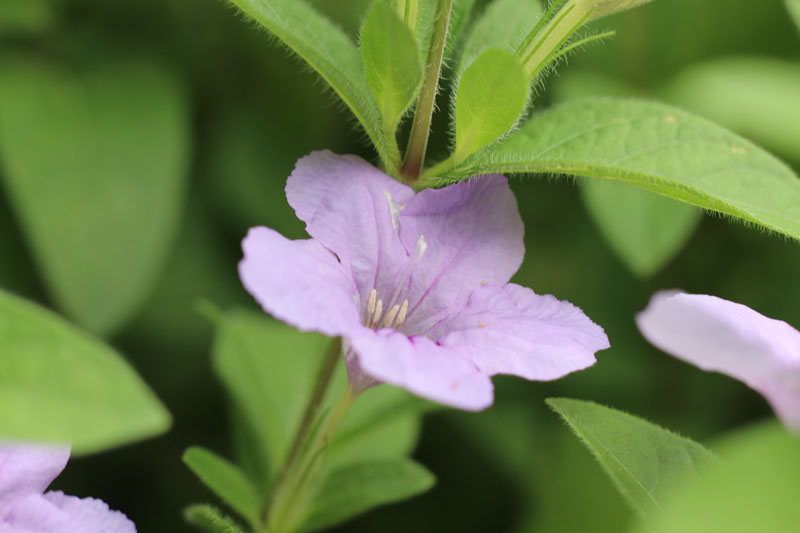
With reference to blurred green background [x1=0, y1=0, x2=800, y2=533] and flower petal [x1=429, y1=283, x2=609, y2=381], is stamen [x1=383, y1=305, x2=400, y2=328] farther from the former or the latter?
blurred green background [x1=0, y1=0, x2=800, y2=533]

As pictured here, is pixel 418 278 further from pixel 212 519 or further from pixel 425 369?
pixel 212 519

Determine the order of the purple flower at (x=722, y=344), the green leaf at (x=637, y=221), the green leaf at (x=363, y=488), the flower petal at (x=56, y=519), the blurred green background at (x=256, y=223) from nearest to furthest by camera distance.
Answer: the purple flower at (x=722, y=344) < the flower petal at (x=56, y=519) < the green leaf at (x=363, y=488) < the green leaf at (x=637, y=221) < the blurred green background at (x=256, y=223)

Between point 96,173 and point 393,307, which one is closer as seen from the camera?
point 393,307

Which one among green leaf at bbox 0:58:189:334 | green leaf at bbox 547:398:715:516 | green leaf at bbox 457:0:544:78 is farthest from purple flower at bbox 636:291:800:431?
green leaf at bbox 0:58:189:334

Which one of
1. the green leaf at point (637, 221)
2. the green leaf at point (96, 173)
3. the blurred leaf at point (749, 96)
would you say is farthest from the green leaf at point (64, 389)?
the blurred leaf at point (749, 96)

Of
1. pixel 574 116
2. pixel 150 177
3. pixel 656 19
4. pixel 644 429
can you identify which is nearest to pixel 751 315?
pixel 644 429

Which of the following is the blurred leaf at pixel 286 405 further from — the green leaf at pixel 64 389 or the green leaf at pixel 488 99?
the green leaf at pixel 64 389

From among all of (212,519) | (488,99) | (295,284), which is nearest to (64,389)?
(295,284)
